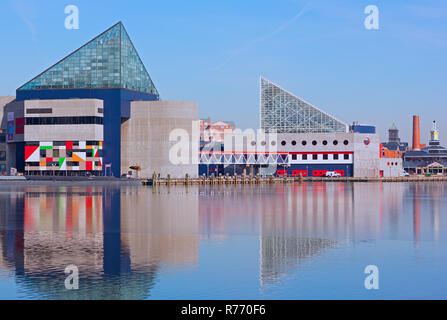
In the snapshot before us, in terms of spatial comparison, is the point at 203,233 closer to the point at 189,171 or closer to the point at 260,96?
the point at 189,171

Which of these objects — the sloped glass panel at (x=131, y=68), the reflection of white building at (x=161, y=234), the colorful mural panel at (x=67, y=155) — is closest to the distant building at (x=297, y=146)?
the sloped glass panel at (x=131, y=68)

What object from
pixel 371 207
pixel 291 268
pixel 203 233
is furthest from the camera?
pixel 371 207

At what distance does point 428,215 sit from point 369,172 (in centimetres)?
10733

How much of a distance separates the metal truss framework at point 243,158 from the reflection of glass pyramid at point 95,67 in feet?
94.2

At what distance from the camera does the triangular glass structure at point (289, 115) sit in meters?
158

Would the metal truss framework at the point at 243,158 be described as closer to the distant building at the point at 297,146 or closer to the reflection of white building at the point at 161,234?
the distant building at the point at 297,146

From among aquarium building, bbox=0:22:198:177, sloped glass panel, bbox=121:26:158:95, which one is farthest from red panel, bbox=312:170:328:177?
sloped glass panel, bbox=121:26:158:95

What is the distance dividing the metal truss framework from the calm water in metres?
96.0

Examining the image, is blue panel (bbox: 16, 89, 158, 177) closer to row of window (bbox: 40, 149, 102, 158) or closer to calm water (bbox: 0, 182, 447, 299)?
row of window (bbox: 40, 149, 102, 158)

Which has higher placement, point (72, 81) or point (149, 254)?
point (72, 81)

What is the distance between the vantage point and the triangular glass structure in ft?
517

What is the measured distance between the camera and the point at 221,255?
29516 millimetres

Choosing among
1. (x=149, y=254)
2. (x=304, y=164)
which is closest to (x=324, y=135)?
(x=304, y=164)

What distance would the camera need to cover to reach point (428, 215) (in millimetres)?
52125
